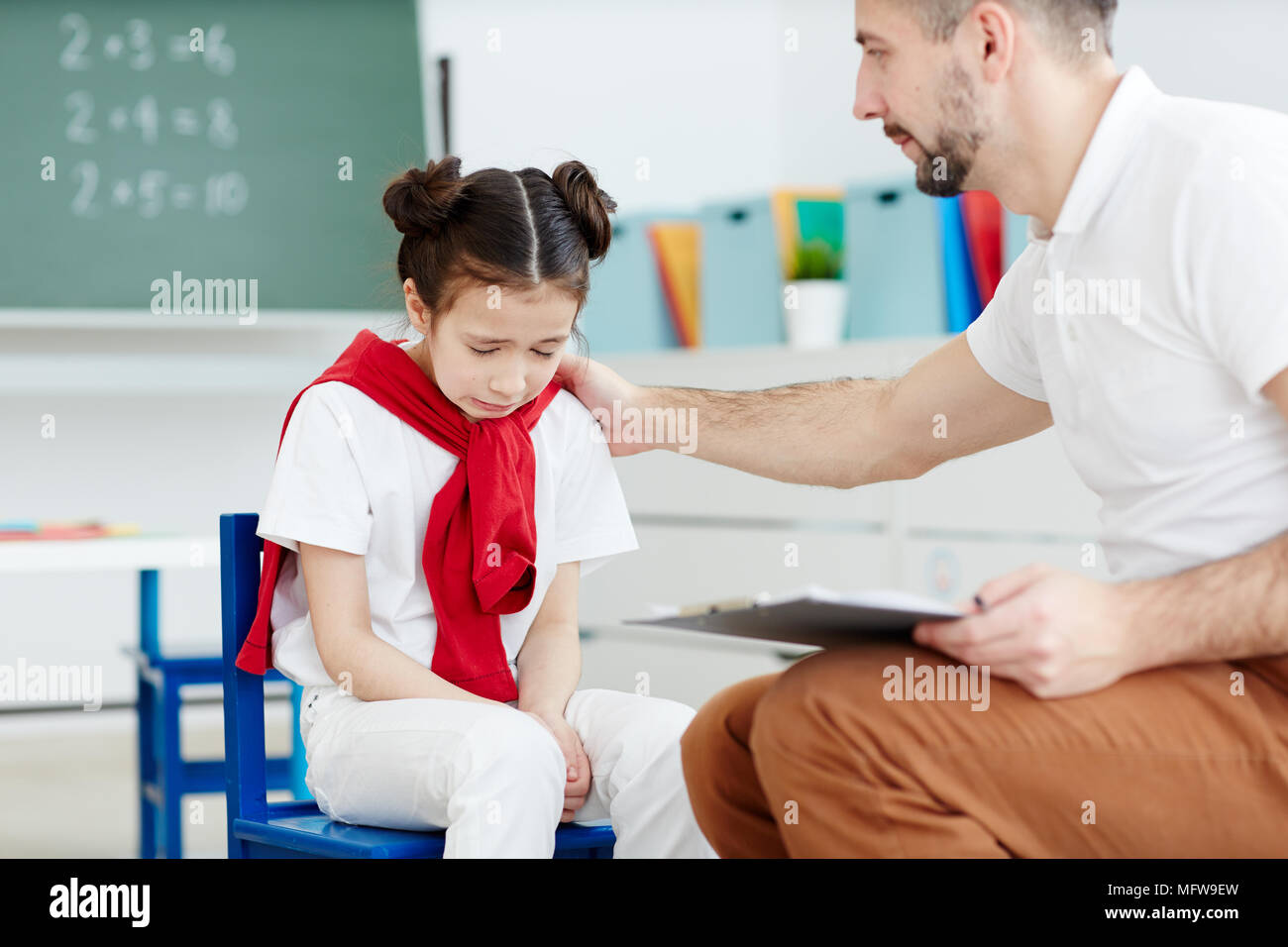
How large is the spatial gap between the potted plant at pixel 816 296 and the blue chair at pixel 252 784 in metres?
1.75

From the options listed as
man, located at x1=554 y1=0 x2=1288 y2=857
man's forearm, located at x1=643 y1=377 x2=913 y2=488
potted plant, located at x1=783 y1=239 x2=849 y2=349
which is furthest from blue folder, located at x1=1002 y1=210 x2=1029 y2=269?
man, located at x1=554 y1=0 x2=1288 y2=857

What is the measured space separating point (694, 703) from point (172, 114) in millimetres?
1893

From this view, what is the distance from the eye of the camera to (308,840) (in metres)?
1.21

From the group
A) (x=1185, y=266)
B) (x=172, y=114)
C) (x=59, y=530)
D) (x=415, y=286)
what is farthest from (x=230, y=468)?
(x=1185, y=266)

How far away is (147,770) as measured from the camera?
→ 8.29ft

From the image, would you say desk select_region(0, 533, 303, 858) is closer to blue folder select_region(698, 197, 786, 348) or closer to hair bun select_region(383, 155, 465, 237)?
hair bun select_region(383, 155, 465, 237)

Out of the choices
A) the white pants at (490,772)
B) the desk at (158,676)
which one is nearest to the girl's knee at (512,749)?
the white pants at (490,772)

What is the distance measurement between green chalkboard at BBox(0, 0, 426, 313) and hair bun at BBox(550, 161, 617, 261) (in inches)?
72.1

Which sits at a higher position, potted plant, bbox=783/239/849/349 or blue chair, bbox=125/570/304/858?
potted plant, bbox=783/239/849/349

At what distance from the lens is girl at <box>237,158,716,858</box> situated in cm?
128

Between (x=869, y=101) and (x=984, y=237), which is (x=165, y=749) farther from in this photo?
(x=984, y=237)

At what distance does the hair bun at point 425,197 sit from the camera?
1.39 meters
